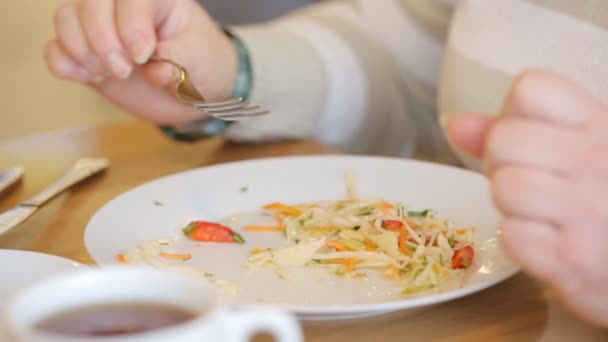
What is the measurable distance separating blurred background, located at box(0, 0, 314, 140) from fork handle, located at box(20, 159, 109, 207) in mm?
1011

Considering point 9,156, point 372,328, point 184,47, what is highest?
point 184,47

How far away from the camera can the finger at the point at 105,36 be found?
0.88m

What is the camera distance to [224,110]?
83 centimetres

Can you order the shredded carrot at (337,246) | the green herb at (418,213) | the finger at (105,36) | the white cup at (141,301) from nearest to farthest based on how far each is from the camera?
the white cup at (141,301)
the shredded carrot at (337,246)
the green herb at (418,213)
the finger at (105,36)

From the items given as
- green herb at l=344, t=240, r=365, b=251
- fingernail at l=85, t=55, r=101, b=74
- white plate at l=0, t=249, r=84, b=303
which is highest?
fingernail at l=85, t=55, r=101, b=74

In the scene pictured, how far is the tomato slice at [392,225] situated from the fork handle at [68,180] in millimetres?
360

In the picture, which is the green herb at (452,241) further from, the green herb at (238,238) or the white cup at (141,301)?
the white cup at (141,301)

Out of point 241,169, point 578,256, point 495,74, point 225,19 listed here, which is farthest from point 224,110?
point 225,19

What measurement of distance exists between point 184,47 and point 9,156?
297 millimetres

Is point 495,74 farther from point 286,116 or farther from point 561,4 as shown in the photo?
point 286,116

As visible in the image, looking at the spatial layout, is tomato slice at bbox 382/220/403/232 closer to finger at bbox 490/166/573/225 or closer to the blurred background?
finger at bbox 490/166/573/225

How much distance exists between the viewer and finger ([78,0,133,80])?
2.88 feet

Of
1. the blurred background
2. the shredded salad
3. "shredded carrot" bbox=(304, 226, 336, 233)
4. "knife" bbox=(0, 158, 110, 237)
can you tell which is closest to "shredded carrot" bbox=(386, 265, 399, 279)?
the shredded salad

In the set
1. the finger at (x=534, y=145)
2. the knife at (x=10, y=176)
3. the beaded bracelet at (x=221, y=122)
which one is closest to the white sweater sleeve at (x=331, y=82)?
the beaded bracelet at (x=221, y=122)
